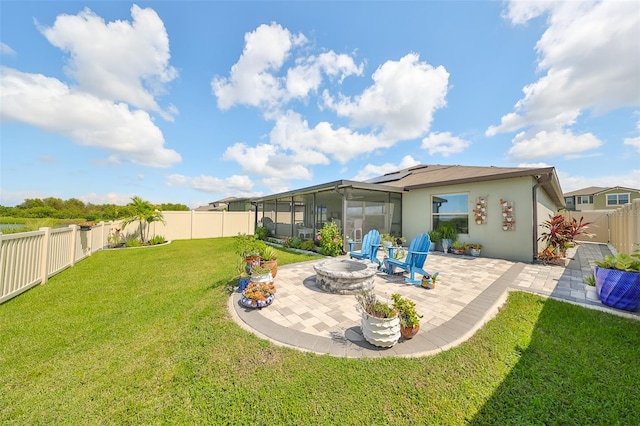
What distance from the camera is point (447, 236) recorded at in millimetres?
8539

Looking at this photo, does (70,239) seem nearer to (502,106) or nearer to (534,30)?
(534,30)

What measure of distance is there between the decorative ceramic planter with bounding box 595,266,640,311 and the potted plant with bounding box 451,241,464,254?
4.29 meters

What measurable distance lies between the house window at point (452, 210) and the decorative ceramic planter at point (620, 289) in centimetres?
461

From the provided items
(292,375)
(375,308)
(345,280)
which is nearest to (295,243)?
(345,280)

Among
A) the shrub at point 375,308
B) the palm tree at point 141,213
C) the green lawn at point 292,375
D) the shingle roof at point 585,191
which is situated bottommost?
the green lawn at point 292,375

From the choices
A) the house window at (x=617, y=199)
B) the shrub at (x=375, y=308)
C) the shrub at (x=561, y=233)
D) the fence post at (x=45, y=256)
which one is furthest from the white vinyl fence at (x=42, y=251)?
the house window at (x=617, y=199)

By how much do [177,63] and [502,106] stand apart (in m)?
11.7

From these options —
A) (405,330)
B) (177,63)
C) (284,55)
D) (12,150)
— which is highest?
(284,55)

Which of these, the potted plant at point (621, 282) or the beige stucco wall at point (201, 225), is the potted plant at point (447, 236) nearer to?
the potted plant at point (621, 282)

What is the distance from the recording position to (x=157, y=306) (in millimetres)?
3881

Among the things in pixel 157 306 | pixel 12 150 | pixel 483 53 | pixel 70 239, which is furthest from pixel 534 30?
pixel 12 150

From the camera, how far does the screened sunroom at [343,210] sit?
8359 millimetres

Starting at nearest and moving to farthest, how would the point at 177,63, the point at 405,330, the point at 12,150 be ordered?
1. the point at 405,330
2. the point at 177,63
3. the point at 12,150

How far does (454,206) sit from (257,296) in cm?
806
